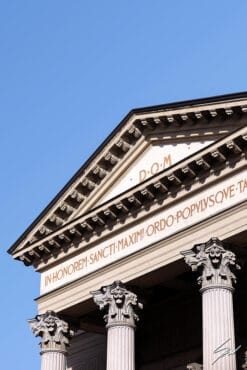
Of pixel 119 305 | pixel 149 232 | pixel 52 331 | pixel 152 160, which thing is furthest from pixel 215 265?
pixel 52 331

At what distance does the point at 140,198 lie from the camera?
3541 centimetres

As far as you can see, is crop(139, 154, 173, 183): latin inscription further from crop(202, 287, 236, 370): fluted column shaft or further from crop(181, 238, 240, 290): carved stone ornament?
crop(202, 287, 236, 370): fluted column shaft

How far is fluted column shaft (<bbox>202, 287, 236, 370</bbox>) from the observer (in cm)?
3111

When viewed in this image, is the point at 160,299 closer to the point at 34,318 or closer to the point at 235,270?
the point at 34,318

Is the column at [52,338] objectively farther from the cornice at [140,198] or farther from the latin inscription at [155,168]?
the latin inscription at [155,168]

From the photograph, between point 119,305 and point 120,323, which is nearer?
point 120,323

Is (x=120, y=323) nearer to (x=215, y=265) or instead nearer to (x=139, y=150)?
(x=215, y=265)

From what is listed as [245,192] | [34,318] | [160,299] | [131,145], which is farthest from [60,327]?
[245,192]

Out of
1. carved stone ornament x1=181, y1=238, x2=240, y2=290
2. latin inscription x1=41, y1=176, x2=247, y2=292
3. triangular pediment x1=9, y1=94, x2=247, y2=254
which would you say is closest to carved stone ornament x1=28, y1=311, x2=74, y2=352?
latin inscription x1=41, y1=176, x2=247, y2=292

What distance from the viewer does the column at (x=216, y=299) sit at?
102 ft

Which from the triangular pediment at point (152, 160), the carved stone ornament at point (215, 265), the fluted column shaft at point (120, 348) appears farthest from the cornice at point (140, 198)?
the fluted column shaft at point (120, 348)

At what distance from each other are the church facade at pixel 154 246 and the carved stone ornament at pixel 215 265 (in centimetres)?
3

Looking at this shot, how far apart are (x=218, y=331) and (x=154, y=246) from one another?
4.48 m

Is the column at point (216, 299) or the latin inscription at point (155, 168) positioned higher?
the latin inscription at point (155, 168)
